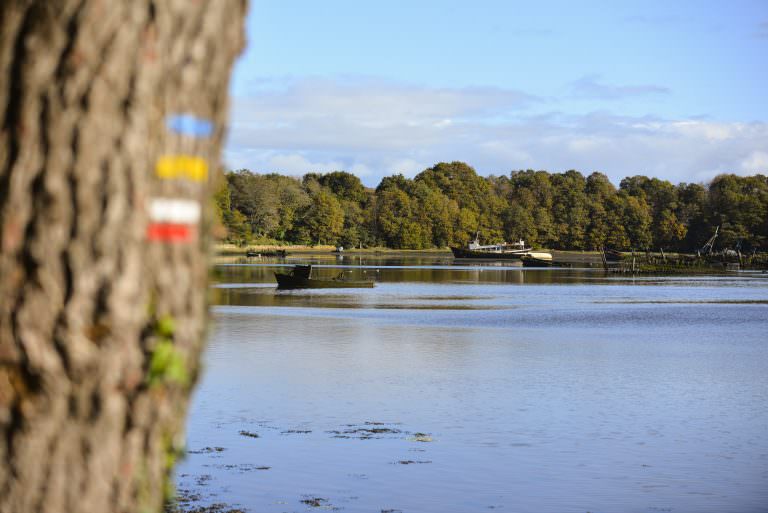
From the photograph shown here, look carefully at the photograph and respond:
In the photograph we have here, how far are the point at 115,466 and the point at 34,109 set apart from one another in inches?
33.7

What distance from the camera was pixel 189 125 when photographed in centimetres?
257

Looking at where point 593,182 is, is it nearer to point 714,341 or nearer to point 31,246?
point 714,341

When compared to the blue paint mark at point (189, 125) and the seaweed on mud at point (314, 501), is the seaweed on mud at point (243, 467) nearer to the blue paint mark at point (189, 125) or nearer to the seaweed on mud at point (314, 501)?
the seaweed on mud at point (314, 501)

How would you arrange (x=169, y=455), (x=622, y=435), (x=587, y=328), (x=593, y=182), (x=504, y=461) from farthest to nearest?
(x=593, y=182) < (x=587, y=328) < (x=622, y=435) < (x=504, y=461) < (x=169, y=455)

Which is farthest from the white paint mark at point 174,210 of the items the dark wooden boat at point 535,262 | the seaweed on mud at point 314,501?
the dark wooden boat at point 535,262

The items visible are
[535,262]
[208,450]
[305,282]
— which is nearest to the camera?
[208,450]

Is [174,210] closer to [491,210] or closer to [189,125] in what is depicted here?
[189,125]

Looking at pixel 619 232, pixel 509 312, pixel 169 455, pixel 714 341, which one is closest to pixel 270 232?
pixel 619 232

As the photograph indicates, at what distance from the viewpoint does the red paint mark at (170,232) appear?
2502 mm

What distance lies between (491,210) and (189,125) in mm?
166722

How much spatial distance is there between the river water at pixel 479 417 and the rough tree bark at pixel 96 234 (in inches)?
23.0

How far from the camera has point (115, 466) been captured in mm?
2562

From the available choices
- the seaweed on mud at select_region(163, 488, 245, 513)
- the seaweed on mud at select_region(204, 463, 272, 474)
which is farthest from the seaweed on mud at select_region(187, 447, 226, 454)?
the seaweed on mud at select_region(163, 488, 245, 513)

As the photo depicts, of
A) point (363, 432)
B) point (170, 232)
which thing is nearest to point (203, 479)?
point (363, 432)
